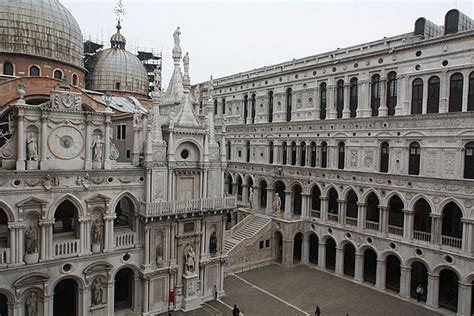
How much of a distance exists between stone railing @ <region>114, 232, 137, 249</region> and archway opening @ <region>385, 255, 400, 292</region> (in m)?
→ 20.5

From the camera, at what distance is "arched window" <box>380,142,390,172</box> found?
29.4 m

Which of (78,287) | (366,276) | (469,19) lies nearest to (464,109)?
(469,19)

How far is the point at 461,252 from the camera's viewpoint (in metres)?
24.8

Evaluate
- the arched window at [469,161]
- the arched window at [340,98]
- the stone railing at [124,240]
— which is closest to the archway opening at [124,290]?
the stone railing at [124,240]

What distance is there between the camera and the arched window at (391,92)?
29469 mm

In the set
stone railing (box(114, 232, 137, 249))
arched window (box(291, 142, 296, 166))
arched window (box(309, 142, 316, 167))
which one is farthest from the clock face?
arched window (box(291, 142, 296, 166))

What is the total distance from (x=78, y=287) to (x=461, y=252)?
24.2 meters

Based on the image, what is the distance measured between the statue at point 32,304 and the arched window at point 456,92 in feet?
93.4

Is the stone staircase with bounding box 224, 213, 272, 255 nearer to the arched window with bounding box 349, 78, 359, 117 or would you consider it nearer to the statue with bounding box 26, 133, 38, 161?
the arched window with bounding box 349, 78, 359, 117

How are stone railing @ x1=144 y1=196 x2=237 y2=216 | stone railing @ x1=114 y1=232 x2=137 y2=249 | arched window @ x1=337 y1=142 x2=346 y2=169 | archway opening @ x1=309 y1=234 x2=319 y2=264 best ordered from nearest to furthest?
stone railing @ x1=114 y1=232 x2=137 y2=249 → stone railing @ x1=144 y1=196 x2=237 y2=216 → arched window @ x1=337 y1=142 x2=346 y2=169 → archway opening @ x1=309 y1=234 x2=319 y2=264

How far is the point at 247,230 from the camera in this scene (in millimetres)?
36562

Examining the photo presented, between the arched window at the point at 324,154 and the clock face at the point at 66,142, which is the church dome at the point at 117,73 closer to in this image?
the clock face at the point at 66,142

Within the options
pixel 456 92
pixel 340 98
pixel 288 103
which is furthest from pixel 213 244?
pixel 456 92

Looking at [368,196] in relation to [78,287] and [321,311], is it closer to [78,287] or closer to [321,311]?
[321,311]
